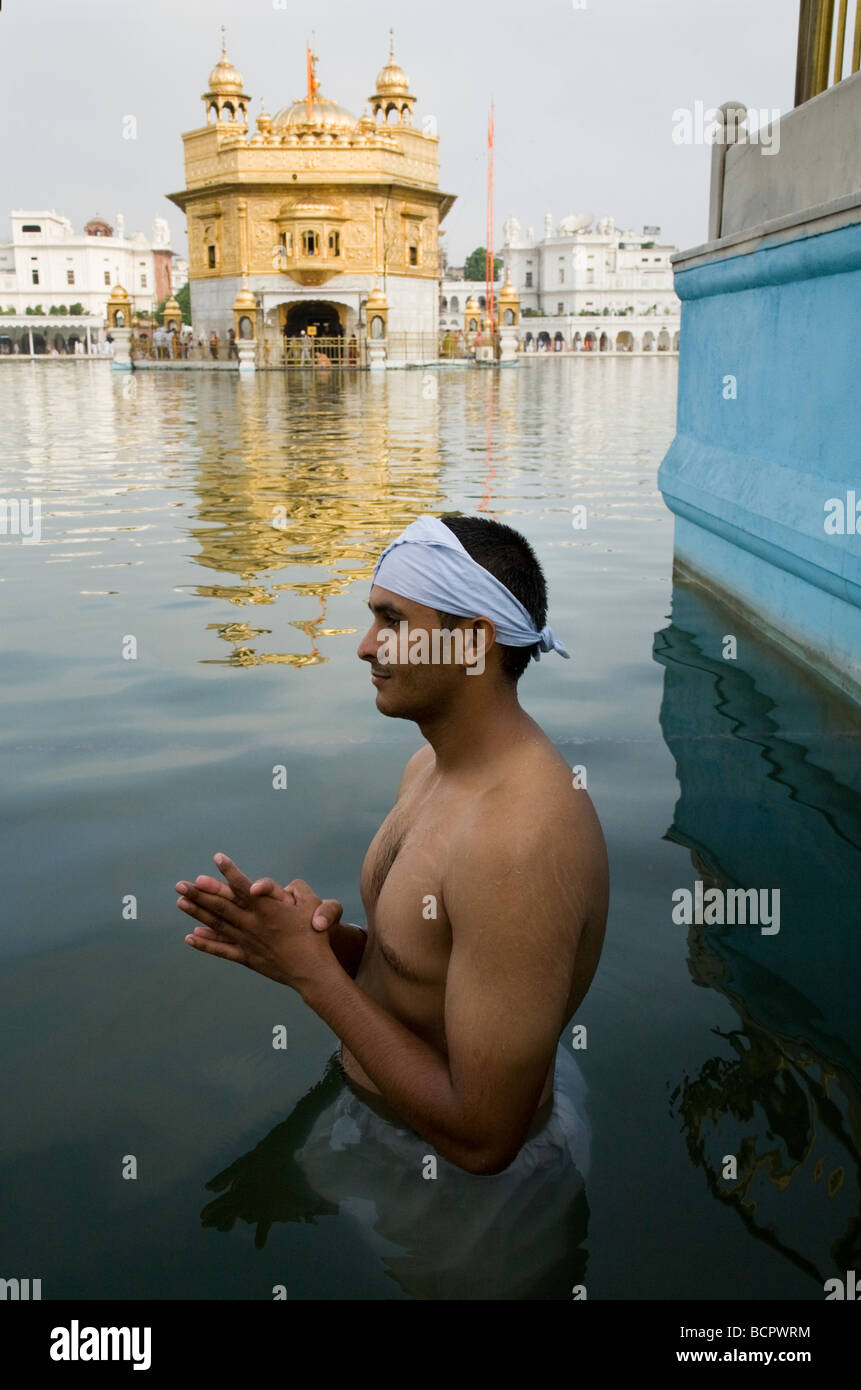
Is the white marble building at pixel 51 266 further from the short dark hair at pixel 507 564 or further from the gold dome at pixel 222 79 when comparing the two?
the short dark hair at pixel 507 564

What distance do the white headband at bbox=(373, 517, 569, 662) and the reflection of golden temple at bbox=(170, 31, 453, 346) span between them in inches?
2030

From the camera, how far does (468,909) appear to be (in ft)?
6.15

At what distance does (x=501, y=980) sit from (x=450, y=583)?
622mm

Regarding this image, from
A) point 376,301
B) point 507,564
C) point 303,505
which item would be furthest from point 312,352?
point 507,564

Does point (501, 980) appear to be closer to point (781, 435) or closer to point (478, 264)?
point (781, 435)

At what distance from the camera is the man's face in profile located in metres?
2.02

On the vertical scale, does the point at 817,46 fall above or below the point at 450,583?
above

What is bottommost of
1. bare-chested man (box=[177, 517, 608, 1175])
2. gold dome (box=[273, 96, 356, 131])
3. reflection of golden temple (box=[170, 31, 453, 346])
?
bare-chested man (box=[177, 517, 608, 1175])

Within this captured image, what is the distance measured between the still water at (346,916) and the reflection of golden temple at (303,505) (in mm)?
66

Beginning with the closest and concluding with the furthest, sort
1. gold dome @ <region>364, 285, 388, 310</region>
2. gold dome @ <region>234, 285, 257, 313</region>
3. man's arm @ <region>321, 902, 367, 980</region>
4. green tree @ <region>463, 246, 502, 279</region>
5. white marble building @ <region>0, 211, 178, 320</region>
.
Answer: man's arm @ <region>321, 902, 367, 980</region>, gold dome @ <region>234, 285, 257, 313</region>, gold dome @ <region>364, 285, 388, 310</region>, white marble building @ <region>0, 211, 178, 320</region>, green tree @ <region>463, 246, 502, 279</region>

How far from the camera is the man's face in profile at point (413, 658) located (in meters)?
2.02

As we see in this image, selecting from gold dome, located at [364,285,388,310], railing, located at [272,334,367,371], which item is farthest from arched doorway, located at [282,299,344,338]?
gold dome, located at [364,285,388,310]

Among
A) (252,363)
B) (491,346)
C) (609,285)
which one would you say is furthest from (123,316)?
(609,285)

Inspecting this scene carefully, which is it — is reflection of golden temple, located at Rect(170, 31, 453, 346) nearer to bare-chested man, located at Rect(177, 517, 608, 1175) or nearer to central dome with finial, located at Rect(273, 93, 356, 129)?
central dome with finial, located at Rect(273, 93, 356, 129)
